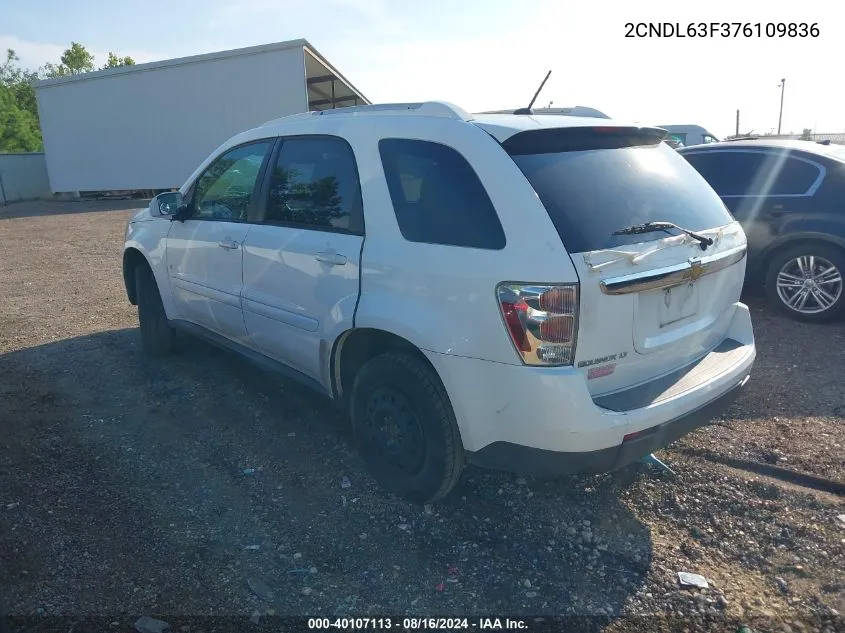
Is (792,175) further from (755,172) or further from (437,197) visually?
(437,197)

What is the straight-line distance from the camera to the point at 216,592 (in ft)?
9.06

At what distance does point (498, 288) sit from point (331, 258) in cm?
115

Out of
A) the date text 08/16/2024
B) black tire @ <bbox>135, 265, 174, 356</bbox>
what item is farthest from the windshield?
black tire @ <bbox>135, 265, 174, 356</bbox>

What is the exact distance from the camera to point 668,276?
111 inches

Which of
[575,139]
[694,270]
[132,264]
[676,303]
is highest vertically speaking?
[575,139]

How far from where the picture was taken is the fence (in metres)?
28.4

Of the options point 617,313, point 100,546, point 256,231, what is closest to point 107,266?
point 256,231

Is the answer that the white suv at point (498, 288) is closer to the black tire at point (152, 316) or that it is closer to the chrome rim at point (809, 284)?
the black tire at point (152, 316)

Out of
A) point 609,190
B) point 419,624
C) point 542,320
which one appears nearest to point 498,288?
point 542,320

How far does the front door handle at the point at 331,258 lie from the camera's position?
3.40m

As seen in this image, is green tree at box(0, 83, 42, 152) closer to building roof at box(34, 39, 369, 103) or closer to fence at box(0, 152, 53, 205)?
fence at box(0, 152, 53, 205)

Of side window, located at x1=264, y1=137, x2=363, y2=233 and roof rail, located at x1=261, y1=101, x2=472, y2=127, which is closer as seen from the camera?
roof rail, located at x1=261, y1=101, x2=472, y2=127

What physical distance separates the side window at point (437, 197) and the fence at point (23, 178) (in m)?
30.7

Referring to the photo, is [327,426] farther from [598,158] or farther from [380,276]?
[598,158]
